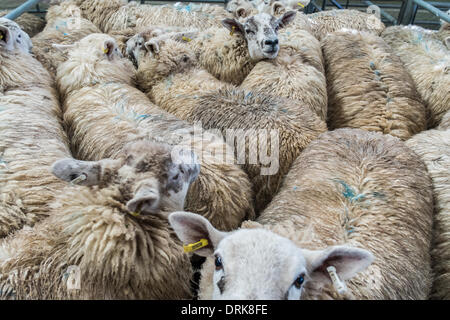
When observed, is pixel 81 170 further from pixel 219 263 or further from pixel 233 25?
pixel 233 25

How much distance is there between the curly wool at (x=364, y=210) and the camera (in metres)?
2.03

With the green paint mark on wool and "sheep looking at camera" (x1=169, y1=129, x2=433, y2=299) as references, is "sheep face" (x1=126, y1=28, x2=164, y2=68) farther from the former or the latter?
the green paint mark on wool

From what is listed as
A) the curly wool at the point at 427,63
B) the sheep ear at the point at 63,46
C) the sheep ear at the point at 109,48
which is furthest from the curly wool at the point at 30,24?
the curly wool at the point at 427,63

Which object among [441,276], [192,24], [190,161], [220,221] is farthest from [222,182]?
[192,24]

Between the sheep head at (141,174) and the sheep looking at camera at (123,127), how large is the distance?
1.13ft

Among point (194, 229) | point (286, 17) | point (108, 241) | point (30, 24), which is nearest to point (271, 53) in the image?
point (286, 17)

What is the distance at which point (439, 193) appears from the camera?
2811 millimetres

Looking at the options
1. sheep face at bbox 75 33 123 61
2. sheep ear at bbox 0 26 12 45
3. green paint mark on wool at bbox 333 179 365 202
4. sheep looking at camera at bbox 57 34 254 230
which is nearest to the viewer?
green paint mark on wool at bbox 333 179 365 202

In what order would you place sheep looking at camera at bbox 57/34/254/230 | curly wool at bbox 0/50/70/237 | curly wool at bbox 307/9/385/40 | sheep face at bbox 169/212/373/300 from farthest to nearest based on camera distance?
curly wool at bbox 307/9/385/40 → sheep looking at camera at bbox 57/34/254/230 → curly wool at bbox 0/50/70/237 → sheep face at bbox 169/212/373/300

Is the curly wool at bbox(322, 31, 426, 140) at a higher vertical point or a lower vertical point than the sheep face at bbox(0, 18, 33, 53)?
lower

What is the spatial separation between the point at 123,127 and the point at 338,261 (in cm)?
200

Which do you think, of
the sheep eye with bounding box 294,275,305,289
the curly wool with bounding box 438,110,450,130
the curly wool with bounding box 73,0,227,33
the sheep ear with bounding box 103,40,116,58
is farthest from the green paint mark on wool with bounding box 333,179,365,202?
the curly wool with bounding box 73,0,227,33

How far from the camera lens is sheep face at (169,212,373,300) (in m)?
1.50
